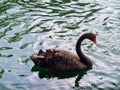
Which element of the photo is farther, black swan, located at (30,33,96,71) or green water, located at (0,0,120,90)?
black swan, located at (30,33,96,71)

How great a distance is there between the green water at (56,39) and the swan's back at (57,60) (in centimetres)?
15

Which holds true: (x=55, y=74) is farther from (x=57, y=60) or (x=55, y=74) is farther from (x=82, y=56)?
(x=82, y=56)

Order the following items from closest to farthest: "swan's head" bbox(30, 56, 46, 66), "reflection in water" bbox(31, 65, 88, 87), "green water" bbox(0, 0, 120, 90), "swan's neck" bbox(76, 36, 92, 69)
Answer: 1. "green water" bbox(0, 0, 120, 90)
2. "reflection in water" bbox(31, 65, 88, 87)
3. "swan's head" bbox(30, 56, 46, 66)
4. "swan's neck" bbox(76, 36, 92, 69)

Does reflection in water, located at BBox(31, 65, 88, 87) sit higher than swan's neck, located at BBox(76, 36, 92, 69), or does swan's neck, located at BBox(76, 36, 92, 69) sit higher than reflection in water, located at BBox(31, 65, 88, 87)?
swan's neck, located at BBox(76, 36, 92, 69)

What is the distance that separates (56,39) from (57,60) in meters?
1.59

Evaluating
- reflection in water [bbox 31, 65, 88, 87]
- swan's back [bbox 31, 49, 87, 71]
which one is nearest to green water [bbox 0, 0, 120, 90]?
reflection in water [bbox 31, 65, 88, 87]

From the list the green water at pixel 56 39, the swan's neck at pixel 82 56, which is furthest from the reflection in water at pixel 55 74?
the swan's neck at pixel 82 56

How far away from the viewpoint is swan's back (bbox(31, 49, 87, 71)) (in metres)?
10.4

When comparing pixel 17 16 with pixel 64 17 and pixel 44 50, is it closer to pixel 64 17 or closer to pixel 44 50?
pixel 64 17

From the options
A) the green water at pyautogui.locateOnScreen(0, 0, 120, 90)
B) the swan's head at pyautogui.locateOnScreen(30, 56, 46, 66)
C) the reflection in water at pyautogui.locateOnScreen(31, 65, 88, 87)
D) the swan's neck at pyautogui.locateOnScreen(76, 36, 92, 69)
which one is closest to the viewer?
the green water at pyautogui.locateOnScreen(0, 0, 120, 90)

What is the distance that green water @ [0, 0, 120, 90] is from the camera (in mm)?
9750

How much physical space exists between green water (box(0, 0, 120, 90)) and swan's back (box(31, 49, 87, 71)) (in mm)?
151

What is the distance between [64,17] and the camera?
13.5 meters

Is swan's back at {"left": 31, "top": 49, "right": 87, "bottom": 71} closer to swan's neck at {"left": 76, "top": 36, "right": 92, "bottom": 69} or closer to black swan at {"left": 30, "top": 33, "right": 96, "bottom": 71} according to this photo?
black swan at {"left": 30, "top": 33, "right": 96, "bottom": 71}
